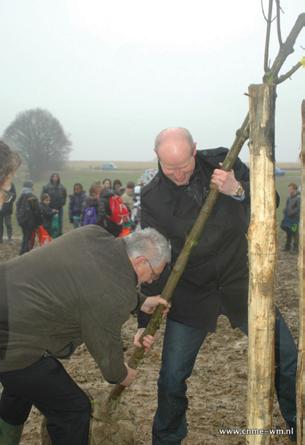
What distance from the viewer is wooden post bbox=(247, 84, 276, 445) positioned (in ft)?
8.27

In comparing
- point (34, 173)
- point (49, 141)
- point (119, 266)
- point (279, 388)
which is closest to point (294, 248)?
point (279, 388)

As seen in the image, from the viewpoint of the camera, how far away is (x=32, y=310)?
2.50 metres

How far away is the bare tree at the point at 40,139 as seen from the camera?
154ft

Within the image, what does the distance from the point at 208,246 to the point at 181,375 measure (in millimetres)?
886

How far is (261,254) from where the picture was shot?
102 inches

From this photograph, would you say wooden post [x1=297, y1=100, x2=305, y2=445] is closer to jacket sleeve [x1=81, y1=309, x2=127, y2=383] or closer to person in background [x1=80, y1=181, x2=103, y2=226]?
jacket sleeve [x1=81, y1=309, x2=127, y2=383]

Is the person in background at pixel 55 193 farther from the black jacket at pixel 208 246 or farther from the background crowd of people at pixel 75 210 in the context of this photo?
the black jacket at pixel 208 246

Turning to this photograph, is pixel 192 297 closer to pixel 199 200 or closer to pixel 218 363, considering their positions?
pixel 199 200

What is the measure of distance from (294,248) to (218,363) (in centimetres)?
898

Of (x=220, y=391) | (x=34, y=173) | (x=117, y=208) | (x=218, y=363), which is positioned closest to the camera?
(x=220, y=391)

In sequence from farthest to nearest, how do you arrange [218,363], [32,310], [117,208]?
[117,208], [218,363], [32,310]

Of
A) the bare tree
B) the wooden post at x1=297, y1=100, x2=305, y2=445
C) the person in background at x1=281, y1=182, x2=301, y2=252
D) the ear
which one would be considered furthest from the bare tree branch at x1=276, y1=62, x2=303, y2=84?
the bare tree

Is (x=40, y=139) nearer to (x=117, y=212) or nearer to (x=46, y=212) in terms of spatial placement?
(x=46, y=212)

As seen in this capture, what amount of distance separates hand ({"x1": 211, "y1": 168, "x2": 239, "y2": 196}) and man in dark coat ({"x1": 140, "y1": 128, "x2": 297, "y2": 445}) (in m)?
0.27
